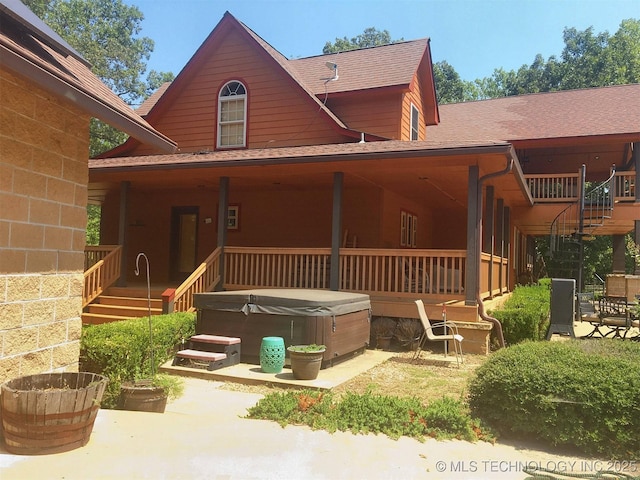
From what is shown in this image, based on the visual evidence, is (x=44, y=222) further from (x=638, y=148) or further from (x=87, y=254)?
(x=638, y=148)

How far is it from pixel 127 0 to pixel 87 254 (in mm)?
29455

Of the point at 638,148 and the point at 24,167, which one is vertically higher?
the point at 638,148

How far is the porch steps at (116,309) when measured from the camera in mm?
11469

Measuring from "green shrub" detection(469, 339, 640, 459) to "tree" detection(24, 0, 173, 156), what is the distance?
Result: 2999 centimetres

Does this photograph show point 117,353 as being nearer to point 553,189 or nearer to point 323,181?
point 323,181

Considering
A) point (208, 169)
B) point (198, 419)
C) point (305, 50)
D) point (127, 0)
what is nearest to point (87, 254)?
point (208, 169)

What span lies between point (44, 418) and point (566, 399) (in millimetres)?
4513

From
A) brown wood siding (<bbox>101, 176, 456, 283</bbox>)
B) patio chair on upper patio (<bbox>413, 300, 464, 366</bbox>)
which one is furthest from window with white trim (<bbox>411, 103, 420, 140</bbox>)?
patio chair on upper patio (<bbox>413, 300, 464, 366</bbox>)

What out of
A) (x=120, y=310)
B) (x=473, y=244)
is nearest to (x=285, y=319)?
(x=473, y=244)

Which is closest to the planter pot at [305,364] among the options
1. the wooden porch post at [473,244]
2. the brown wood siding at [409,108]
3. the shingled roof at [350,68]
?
the wooden porch post at [473,244]

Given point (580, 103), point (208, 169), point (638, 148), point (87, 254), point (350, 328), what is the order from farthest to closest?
point (580, 103), point (638, 148), point (87, 254), point (208, 169), point (350, 328)

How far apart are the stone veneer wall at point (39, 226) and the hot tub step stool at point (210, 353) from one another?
10.4ft

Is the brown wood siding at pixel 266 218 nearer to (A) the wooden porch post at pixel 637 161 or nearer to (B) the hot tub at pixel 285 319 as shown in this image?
(B) the hot tub at pixel 285 319

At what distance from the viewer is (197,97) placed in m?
15.6
